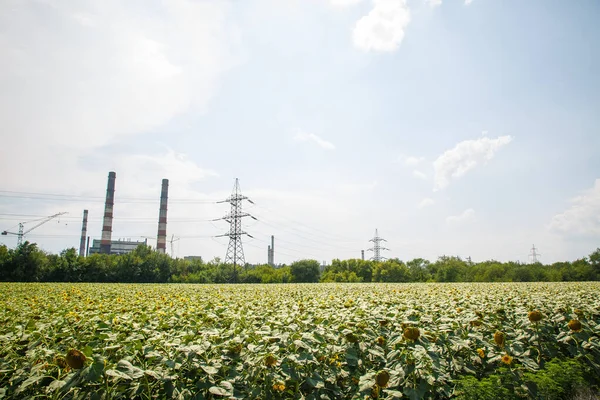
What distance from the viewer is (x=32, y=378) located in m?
2.22

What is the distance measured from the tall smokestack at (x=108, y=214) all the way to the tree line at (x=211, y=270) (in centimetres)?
555

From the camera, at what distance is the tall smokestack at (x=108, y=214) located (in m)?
59.9

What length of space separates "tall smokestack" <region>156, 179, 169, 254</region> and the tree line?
7.01ft

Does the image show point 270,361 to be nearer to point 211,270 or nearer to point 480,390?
point 480,390

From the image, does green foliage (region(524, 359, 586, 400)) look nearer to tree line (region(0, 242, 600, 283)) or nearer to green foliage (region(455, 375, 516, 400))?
green foliage (region(455, 375, 516, 400))

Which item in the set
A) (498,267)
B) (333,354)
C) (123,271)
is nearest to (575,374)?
(333,354)

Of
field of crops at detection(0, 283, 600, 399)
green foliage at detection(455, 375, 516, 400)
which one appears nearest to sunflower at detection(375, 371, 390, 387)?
field of crops at detection(0, 283, 600, 399)

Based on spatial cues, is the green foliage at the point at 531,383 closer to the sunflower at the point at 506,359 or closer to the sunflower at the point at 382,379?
the sunflower at the point at 506,359

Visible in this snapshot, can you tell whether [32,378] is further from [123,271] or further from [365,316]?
[123,271]

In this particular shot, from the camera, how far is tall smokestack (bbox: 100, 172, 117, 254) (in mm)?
59875

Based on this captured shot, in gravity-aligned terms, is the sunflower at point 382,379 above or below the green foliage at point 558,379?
above

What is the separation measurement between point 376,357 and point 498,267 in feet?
217

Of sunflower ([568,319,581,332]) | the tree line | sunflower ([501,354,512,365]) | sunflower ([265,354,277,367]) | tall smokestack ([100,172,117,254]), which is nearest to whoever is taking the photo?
sunflower ([265,354,277,367])

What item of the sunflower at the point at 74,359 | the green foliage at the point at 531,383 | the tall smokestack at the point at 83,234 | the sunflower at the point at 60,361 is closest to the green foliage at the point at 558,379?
the green foliage at the point at 531,383
